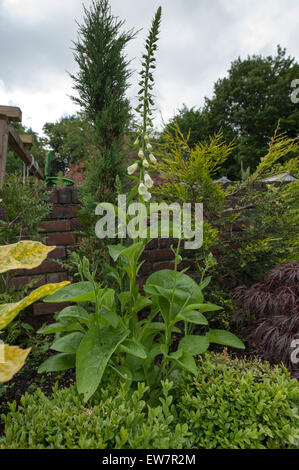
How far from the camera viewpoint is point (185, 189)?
2.28 metres

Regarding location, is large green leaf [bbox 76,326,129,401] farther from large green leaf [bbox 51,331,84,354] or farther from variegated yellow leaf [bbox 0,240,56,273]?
variegated yellow leaf [bbox 0,240,56,273]

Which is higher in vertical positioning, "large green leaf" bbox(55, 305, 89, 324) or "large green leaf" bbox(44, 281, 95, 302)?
"large green leaf" bbox(44, 281, 95, 302)

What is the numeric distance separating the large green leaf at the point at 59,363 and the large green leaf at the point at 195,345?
0.53 meters

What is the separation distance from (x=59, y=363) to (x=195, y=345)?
64 centimetres

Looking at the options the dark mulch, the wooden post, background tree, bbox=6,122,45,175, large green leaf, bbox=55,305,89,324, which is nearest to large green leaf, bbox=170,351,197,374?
large green leaf, bbox=55,305,89,324

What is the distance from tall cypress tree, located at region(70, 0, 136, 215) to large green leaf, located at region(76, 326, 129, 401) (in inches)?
43.3

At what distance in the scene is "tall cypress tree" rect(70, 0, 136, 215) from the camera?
209cm

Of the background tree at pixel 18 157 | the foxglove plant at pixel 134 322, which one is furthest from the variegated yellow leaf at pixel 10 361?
the background tree at pixel 18 157

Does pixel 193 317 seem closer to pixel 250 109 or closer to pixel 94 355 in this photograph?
pixel 94 355

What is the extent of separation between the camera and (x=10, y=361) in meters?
0.69

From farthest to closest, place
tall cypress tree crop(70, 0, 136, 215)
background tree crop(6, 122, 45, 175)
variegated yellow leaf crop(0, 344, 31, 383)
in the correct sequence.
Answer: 1. background tree crop(6, 122, 45, 175)
2. tall cypress tree crop(70, 0, 136, 215)
3. variegated yellow leaf crop(0, 344, 31, 383)

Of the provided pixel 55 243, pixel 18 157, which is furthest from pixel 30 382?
pixel 18 157

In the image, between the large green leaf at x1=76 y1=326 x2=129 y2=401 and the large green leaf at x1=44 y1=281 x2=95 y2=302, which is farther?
the large green leaf at x1=44 y1=281 x2=95 y2=302

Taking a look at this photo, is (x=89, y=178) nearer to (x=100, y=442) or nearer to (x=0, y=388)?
(x=0, y=388)
